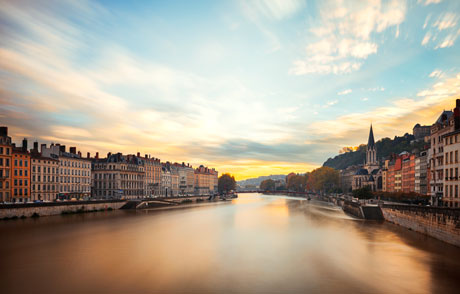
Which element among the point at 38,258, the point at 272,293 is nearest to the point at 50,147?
the point at 38,258

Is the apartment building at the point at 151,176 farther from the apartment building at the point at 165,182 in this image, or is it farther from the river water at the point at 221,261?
the river water at the point at 221,261

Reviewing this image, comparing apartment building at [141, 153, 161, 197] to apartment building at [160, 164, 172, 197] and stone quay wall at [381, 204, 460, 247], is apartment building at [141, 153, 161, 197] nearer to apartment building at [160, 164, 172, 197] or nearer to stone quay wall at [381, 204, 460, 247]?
apartment building at [160, 164, 172, 197]

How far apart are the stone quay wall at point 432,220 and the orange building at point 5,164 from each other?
62.7 m

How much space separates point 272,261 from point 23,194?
53871 millimetres

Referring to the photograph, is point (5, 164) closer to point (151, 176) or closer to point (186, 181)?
point (151, 176)

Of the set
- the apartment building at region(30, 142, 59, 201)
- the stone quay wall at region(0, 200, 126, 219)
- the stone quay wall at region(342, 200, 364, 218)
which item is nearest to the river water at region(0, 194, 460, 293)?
the stone quay wall at region(0, 200, 126, 219)

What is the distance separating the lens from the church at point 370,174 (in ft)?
481

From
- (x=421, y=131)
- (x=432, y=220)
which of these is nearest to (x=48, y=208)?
(x=432, y=220)

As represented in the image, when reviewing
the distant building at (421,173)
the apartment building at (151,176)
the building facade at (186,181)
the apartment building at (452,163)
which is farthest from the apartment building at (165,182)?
the apartment building at (452,163)

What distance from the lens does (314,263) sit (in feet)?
99.4

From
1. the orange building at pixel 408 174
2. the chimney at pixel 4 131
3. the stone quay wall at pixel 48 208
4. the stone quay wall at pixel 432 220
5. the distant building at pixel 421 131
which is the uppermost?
the distant building at pixel 421 131

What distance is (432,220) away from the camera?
36.2m

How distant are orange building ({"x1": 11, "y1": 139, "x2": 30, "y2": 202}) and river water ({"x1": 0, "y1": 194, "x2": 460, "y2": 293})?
17.1 meters

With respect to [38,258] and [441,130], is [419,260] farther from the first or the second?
[38,258]
